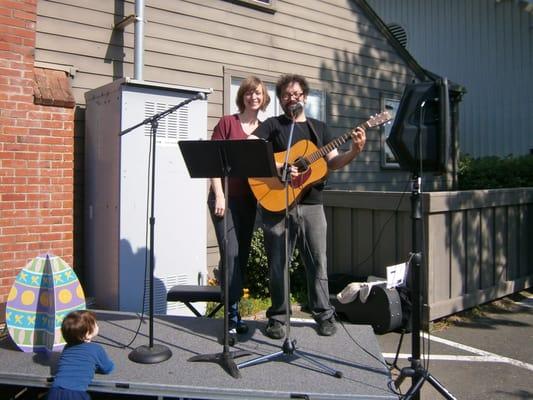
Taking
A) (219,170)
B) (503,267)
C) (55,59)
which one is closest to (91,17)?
(55,59)

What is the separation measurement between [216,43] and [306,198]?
142 inches

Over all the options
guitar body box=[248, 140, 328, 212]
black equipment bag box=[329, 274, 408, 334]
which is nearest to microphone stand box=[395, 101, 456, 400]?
guitar body box=[248, 140, 328, 212]

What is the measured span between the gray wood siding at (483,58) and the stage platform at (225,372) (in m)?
10.2

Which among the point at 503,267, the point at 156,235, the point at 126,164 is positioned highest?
the point at 126,164

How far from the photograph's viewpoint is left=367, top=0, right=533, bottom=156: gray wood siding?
12234 millimetres

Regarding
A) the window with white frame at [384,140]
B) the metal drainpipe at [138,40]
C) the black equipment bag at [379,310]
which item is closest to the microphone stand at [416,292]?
the black equipment bag at [379,310]

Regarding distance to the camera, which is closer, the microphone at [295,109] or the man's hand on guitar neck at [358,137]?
the man's hand on guitar neck at [358,137]

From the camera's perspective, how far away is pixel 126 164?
4.91 meters

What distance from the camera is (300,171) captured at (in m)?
3.73

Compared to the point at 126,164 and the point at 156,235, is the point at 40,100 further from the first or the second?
the point at 156,235

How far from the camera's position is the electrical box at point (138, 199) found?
16.1 ft

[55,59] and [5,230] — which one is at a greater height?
[55,59]

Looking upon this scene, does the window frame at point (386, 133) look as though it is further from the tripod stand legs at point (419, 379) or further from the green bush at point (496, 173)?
the tripod stand legs at point (419, 379)

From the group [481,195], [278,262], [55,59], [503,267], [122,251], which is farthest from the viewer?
[503,267]
